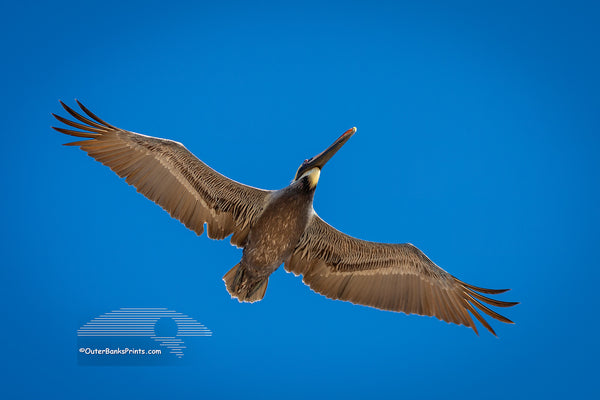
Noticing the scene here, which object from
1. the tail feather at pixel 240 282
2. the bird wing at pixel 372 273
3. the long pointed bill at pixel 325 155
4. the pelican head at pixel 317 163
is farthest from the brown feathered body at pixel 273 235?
the bird wing at pixel 372 273

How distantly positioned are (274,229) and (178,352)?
2.63 m

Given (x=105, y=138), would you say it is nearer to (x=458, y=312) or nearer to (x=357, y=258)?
(x=357, y=258)

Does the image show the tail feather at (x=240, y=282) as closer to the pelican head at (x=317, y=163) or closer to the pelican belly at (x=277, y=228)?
the pelican belly at (x=277, y=228)

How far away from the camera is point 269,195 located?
32.9 feet

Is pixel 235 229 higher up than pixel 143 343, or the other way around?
pixel 235 229

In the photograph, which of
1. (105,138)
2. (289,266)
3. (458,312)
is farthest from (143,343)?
(458,312)

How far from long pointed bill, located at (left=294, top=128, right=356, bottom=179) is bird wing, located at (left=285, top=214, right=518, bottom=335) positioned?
0.76 m

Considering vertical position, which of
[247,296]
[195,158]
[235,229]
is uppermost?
[195,158]

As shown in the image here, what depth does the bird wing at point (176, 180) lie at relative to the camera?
31.7ft

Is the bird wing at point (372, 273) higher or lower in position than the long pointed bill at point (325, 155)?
lower

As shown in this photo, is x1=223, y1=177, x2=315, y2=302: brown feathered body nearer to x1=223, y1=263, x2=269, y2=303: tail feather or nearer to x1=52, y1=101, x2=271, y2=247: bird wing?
x1=223, y1=263, x2=269, y2=303: tail feather

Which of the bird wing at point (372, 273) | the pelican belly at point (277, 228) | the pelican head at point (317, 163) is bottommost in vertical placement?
the bird wing at point (372, 273)

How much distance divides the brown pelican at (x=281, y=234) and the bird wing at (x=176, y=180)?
0.05ft

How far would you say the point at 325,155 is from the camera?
980 centimetres
